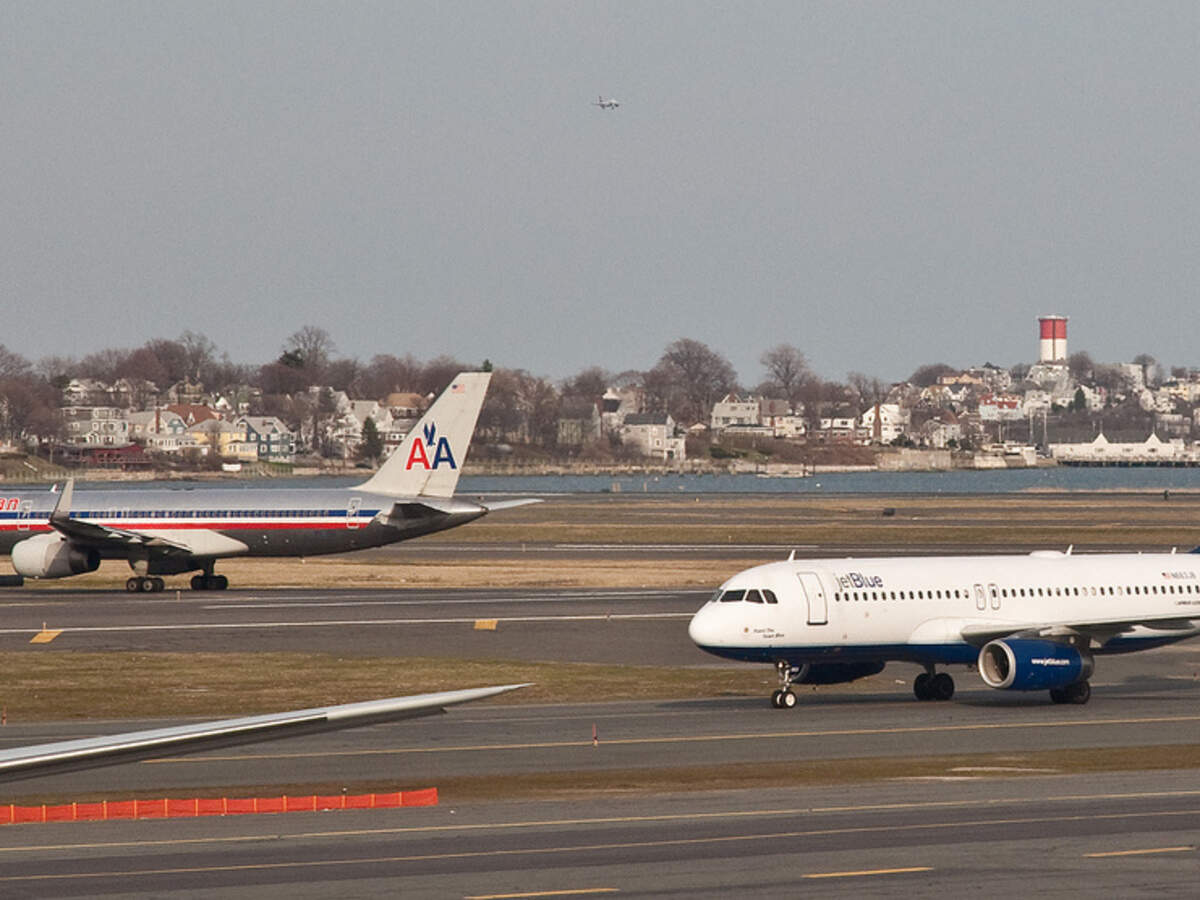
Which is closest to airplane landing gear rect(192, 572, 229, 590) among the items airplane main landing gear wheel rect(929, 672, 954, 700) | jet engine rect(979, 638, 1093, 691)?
airplane main landing gear wheel rect(929, 672, 954, 700)

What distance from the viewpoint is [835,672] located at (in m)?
40.0

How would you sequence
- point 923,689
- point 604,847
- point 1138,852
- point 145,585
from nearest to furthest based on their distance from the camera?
point 1138,852
point 604,847
point 923,689
point 145,585

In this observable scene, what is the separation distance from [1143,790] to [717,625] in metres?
11.3

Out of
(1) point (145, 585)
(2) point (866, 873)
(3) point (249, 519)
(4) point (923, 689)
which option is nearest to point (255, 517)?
(3) point (249, 519)

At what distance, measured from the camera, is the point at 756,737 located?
3481 cm

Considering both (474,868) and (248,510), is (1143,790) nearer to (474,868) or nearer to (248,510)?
(474,868)

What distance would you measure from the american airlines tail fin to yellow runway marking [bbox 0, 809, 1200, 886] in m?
46.0

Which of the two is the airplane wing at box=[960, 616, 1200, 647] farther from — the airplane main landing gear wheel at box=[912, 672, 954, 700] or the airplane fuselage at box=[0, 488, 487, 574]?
the airplane fuselage at box=[0, 488, 487, 574]

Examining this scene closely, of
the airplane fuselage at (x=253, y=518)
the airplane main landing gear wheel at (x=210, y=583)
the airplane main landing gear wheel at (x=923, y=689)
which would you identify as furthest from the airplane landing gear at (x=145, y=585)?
the airplane main landing gear wheel at (x=923, y=689)

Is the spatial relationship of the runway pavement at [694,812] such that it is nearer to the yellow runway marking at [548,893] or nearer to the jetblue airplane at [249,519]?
the yellow runway marking at [548,893]

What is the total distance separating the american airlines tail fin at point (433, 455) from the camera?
7019 centimetres

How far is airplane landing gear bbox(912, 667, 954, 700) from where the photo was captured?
40.8 metres

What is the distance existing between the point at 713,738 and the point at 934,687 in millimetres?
8106

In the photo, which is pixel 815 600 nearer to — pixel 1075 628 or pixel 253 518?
pixel 1075 628
